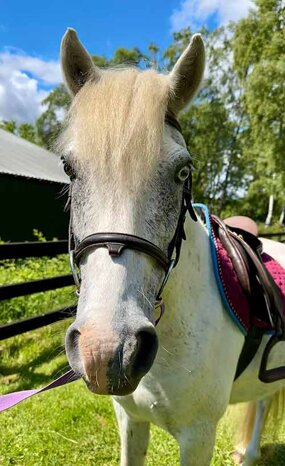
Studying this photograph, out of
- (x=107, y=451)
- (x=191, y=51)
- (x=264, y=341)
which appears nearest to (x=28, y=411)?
(x=107, y=451)

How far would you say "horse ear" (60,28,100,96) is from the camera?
1503 mm

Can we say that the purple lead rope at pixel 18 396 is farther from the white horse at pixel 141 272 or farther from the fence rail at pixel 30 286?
the fence rail at pixel 30 286

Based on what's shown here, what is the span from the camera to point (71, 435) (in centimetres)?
315

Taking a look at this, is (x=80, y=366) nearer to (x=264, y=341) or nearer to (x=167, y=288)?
(x=167, y=288)

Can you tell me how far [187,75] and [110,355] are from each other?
1063 mm

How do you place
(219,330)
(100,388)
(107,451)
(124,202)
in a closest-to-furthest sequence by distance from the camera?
(100,388)
(124,202)
(219,330)
(107,451)

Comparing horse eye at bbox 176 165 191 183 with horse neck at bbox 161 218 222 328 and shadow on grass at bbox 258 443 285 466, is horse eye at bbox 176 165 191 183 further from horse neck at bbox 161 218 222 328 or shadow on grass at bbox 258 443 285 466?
shadow on grass at bbox 258 443 285 466

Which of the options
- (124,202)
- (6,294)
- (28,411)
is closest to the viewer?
(124,202)

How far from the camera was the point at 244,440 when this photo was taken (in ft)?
9.97

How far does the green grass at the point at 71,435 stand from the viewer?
9.44 feet

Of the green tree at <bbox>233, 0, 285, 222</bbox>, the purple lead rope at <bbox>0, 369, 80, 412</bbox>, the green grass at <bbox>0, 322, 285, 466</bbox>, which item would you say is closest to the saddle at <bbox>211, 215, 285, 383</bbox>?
the purple lead rope at <bbox>0, 369, 80, 412</bbox>

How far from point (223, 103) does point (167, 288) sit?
29.0m

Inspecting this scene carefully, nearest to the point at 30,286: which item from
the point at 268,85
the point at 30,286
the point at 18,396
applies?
the point at 30,286

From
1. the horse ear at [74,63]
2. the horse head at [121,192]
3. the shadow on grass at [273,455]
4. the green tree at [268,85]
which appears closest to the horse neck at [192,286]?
the horse head at [121,192]
